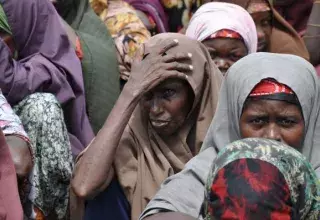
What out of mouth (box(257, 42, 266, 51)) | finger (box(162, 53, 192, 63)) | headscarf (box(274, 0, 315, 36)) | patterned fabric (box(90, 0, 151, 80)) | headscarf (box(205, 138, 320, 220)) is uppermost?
headscarf (box(205, 138, 320, 220))

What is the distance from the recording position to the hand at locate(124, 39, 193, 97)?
501cm

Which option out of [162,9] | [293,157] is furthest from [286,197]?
[162,9]

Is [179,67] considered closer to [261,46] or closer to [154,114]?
[154,114]

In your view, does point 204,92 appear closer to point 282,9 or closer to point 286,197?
point 286,197

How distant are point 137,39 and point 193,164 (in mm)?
2006

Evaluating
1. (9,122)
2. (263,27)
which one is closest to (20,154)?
(9,122)

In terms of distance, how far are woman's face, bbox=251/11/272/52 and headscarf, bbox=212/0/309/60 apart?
2.1 inches

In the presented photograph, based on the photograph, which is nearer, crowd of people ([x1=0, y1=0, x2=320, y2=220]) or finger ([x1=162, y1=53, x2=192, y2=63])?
crowd of people ([x1=0, y1=0, x2=320, y2=220])

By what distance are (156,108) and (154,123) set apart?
70mm

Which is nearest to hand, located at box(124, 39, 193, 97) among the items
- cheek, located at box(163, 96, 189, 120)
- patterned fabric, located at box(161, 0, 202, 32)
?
cheek, located at box(163, 96, 189, 120)

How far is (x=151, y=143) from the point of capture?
5.06 m

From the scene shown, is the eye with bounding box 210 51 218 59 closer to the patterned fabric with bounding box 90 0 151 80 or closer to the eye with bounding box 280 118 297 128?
the patterned fabric with bounding box 90 0 151 80

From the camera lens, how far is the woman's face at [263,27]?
6513 millimetres

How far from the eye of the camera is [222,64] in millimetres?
5715
